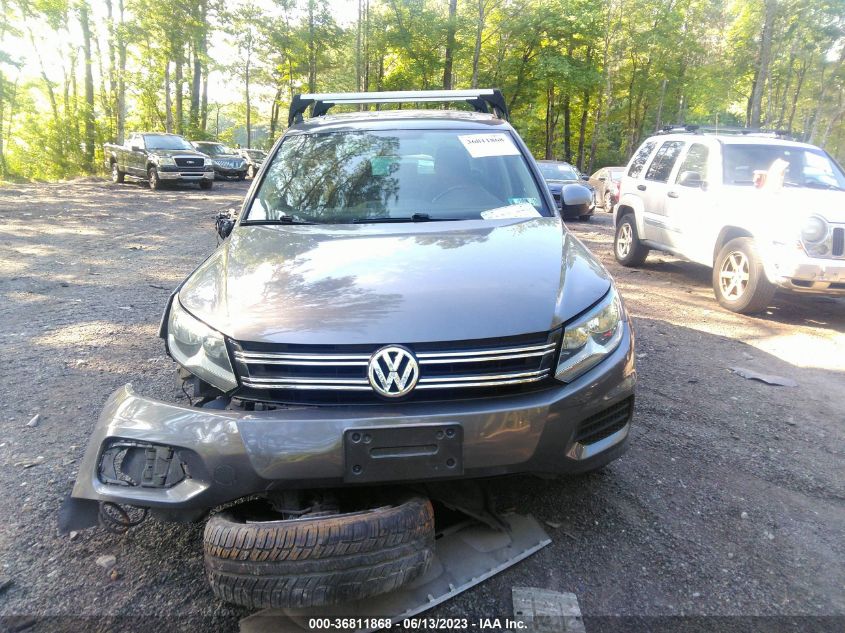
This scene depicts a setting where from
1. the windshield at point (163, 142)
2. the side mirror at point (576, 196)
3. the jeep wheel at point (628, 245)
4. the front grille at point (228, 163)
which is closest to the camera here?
the side mirror at point (576, 196)

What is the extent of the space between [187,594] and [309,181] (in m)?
2.21

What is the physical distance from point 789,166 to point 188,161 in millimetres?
17522

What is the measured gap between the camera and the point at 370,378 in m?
1.96

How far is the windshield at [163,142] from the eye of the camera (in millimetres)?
19641

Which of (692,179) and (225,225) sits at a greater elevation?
(692,179)

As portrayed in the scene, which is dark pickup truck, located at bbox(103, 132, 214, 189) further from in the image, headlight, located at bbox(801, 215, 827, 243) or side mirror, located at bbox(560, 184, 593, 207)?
headlight, located at bbox(801, 215, 827, 243)

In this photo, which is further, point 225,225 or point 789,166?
point 789,166

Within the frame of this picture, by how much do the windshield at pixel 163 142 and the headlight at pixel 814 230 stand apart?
63.2 ft

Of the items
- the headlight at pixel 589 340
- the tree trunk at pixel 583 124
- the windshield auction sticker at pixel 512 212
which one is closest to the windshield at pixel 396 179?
the windshield auction sticker at pixel 512 212

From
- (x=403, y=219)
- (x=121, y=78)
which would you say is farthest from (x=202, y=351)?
(x=121, y=78)

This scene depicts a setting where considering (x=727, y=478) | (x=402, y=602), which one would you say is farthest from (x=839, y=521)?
(x=402, y=602)

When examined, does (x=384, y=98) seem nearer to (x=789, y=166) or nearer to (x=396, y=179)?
(x=396, y=179)

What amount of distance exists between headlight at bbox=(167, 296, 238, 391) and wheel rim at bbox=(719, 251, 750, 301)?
5823 millimetres

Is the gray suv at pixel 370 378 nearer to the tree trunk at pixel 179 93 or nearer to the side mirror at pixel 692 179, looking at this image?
the side mirror at pixel 692 179
